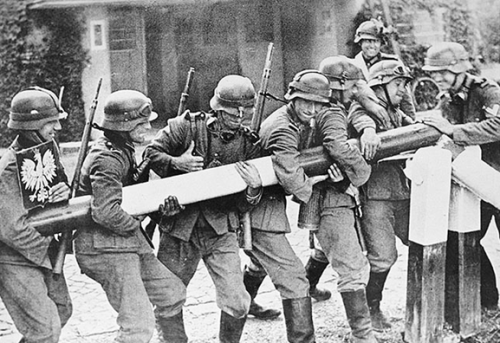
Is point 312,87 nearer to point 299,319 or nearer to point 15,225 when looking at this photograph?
point 299,319

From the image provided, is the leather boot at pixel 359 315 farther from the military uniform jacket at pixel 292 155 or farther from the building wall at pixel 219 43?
the building wall at pixel 219 43

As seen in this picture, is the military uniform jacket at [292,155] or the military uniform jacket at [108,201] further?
the military uniform jacket at [292,155]

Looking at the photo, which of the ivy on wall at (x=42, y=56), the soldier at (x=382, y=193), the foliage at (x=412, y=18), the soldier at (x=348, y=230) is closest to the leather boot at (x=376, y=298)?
the soldier at (x=382, y=193)

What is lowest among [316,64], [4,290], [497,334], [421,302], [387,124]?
[497,334]

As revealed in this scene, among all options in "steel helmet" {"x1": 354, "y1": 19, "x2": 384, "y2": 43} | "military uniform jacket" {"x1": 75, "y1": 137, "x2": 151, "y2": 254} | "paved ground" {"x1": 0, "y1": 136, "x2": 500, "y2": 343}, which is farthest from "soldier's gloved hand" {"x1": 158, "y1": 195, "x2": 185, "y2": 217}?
"steel helmet" {"x1": 354, "y1": 19, "x2": 384, "y2": 43}

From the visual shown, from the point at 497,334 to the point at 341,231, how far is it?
4.71ft

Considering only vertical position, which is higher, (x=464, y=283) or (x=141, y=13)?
(x=141, y=13)

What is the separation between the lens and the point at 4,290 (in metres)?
3.54

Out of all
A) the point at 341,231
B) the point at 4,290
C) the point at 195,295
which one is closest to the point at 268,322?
the point at 195,295

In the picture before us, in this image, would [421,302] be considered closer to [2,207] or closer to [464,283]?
[464,283]

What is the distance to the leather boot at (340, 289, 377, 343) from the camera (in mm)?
4152

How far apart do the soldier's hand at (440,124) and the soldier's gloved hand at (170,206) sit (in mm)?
1986

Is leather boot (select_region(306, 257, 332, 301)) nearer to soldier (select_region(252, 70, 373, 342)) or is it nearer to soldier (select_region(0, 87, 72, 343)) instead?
soldier (select_region(252, 70, 373, 342))

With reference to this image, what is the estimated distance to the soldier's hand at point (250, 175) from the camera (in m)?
3.92
